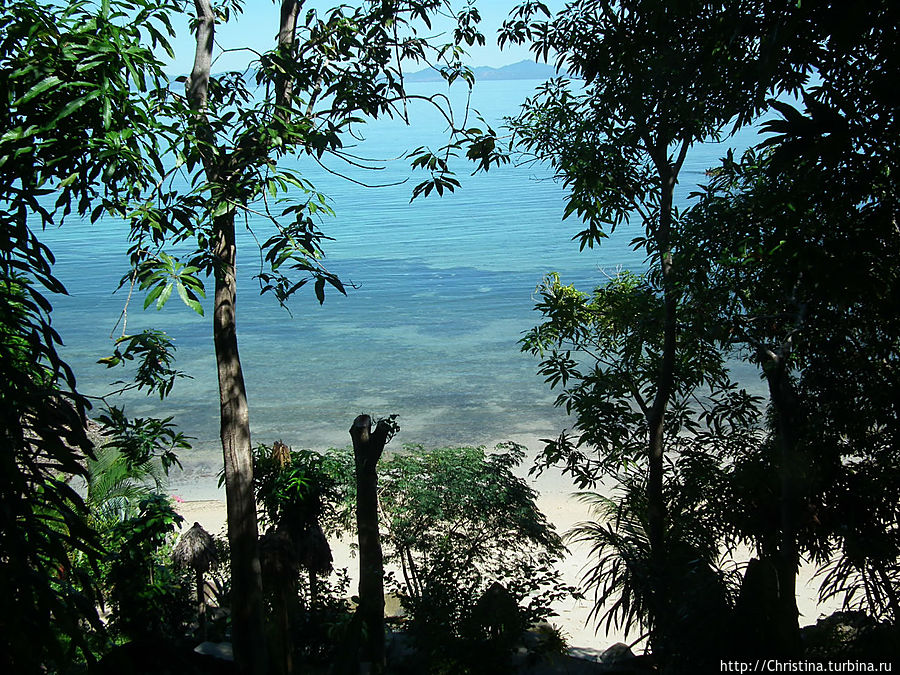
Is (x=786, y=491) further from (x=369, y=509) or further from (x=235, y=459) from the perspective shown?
(x=235, y=459)

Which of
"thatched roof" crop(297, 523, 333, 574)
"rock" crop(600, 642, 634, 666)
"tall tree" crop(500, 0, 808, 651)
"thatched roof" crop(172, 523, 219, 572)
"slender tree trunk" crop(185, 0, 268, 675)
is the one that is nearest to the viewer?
"tall tree" crop(500, 0, 808, 651)

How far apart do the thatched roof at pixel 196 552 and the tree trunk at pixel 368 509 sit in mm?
2464

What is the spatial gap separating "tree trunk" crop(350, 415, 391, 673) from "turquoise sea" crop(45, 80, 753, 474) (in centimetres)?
235

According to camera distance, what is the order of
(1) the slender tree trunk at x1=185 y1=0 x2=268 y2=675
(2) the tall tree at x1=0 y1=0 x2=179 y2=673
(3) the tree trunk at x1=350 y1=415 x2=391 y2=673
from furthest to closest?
A: (3) the tree trunk at x1=350 y1=415 x2=391 y2=673
(1) the slender tree trunk at x1=185 y1=0 x2=268 y2=675
(2) the tall tree at x1=0 y1=0 x2=179 y2=673

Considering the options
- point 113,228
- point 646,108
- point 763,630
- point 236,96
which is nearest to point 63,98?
point 236,96

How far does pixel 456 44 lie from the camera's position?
6.31 meters

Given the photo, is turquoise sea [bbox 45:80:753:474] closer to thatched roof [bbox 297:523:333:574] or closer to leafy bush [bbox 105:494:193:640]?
leafy bush [bbox 105:494:193:640]

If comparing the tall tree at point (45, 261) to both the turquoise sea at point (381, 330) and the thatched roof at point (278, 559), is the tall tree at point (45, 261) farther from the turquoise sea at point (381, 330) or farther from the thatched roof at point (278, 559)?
the thatched roof at point (278, 559)

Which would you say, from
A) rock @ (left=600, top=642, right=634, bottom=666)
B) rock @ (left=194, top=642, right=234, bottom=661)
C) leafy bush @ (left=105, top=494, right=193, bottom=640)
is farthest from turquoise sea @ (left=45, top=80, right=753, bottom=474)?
rock @ (left=600, top=642, right=634, bottom=666)

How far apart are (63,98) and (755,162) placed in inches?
158

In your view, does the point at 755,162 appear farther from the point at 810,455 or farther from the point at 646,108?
the point at 810,455

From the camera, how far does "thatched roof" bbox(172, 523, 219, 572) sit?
780cm

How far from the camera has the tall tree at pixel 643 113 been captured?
172 inches

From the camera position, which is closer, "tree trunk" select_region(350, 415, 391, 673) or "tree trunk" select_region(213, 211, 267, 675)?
"tree trunk" select_region(213, 211, 267, 675)
